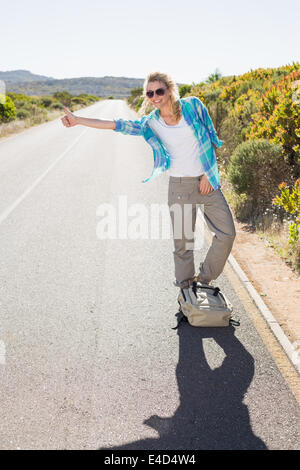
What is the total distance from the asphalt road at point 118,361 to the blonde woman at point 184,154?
793 millimetres

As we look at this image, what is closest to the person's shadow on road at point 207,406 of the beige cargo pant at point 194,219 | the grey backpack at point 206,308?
the grey backpack at point 206,308

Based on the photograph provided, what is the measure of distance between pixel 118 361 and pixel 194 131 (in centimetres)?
211

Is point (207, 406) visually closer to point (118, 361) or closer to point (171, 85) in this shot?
point (118, 361)

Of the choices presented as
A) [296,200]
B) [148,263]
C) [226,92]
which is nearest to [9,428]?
[148,263]

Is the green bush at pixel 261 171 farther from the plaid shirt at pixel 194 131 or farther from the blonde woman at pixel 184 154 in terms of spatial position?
the plaid shirt at pixel 194 131

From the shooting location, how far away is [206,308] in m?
4.12

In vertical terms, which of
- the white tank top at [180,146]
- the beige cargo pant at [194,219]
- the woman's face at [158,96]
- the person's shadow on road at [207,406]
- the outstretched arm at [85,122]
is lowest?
the person's shadow on road at [207,406]

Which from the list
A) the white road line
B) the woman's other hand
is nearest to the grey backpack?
A: the woman's other hand

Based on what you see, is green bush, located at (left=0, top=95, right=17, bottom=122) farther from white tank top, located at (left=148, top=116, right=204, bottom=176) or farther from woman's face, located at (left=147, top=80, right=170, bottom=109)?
woman's face, located at (left=147, top=80, right=170, bottom=109)

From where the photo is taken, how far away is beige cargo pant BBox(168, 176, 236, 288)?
13.5 feet

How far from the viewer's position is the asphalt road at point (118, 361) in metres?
2.86

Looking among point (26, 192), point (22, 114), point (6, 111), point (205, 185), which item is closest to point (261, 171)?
point (205, 185)

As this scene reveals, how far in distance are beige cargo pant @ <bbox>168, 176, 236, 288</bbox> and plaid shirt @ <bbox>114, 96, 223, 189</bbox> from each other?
17 cm
